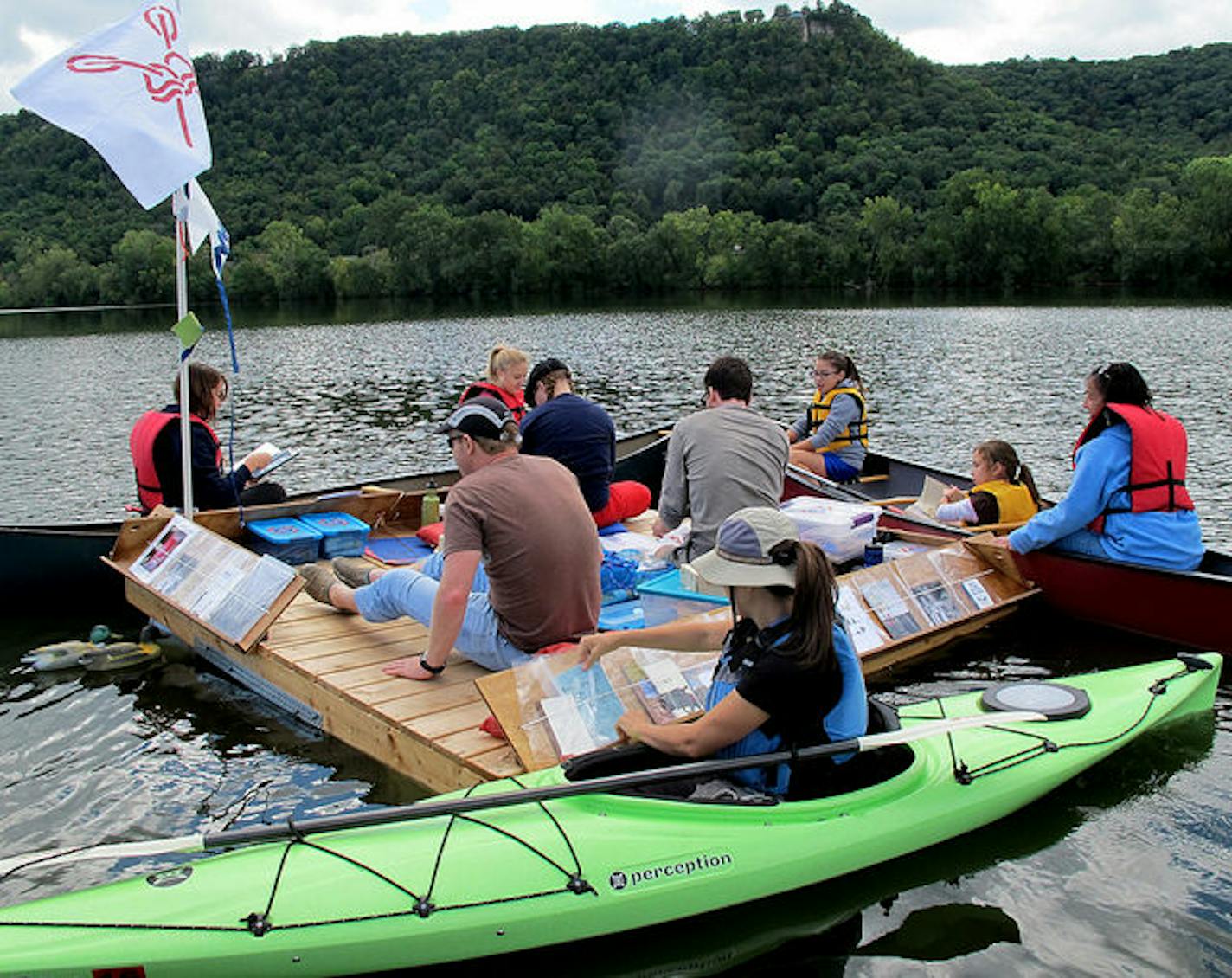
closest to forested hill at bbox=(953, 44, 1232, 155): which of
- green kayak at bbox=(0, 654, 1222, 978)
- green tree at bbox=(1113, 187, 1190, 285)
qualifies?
green tree at bbox=(1113, 187, 1190, 285)

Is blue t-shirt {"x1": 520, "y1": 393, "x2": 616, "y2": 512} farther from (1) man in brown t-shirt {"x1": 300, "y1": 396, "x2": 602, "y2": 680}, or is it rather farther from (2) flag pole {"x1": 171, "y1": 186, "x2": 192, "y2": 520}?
(2) flag pole {"x1": 171, "y1": 186, "x2": 192, "y2": 520}

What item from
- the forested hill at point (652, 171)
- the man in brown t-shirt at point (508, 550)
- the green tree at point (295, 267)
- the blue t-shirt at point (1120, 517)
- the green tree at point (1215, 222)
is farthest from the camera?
the green tree at point (295, 267)

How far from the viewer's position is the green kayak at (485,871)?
3.94m

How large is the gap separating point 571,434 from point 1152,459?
441cm

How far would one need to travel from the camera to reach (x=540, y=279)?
8131cm

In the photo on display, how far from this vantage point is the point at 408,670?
6.49 m

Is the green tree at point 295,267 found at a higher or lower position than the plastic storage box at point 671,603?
higher

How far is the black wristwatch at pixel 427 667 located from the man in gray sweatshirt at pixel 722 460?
2.18m

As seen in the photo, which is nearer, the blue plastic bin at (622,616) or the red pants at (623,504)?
the blue plastic bin at (622,616)

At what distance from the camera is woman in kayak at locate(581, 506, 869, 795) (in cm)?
399

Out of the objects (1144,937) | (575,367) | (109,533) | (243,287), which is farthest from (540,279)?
(1144,937)

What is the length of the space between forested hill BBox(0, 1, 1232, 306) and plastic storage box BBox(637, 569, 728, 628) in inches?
2631

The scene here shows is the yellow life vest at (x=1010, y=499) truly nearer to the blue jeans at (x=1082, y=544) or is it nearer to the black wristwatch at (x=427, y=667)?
the blue jeans at (x=1082, y=544)

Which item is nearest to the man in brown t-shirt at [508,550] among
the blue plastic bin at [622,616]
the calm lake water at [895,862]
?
the blue plastic bin at [622,616]
